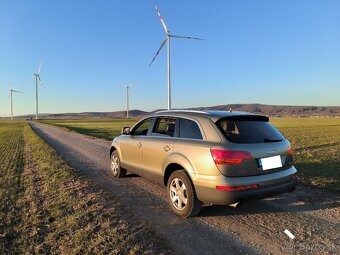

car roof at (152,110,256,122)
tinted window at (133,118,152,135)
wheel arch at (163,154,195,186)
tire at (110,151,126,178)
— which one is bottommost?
tire at (110,151,126,178)

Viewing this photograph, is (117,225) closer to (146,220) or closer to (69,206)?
(146,220)

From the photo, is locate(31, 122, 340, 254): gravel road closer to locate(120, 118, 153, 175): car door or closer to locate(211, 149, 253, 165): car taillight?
locate(120, 118, 153, 175): car door

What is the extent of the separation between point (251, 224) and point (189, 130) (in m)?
1.83

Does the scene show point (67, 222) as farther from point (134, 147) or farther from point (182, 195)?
point (134, 147)

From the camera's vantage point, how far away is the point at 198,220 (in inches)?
213

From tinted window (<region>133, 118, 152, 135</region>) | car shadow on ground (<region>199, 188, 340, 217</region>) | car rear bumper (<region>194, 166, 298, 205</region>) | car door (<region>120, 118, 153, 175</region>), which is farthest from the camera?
tinted window (<region>133, 118, 152, 135</region>)

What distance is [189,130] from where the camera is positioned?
18.8ft

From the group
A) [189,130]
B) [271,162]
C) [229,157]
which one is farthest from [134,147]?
[271,162]

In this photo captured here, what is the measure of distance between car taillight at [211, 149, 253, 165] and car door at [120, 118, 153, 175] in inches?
97.9

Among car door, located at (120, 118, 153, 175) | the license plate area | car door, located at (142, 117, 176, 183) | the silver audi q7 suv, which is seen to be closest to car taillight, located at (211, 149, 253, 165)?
the silver audi q7 suv

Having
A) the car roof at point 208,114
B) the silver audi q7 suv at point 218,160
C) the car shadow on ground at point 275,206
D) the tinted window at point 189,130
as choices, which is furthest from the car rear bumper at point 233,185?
the car roof at point 208,114

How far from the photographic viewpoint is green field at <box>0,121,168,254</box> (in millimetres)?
4371

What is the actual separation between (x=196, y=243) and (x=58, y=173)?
635cm

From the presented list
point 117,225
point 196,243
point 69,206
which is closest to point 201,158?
point 196,243
